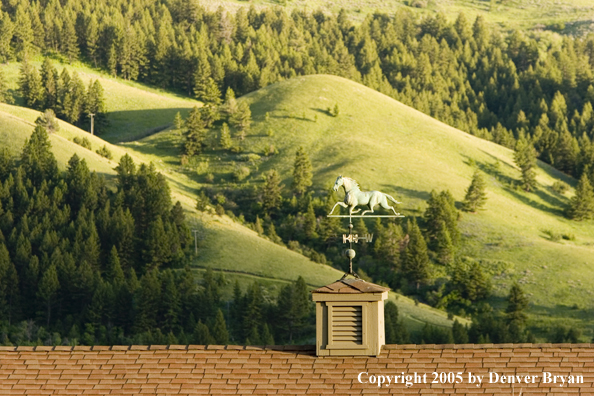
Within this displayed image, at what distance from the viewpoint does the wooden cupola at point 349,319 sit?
23.0 metres

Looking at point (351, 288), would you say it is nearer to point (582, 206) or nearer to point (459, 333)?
→ point (459, 333)

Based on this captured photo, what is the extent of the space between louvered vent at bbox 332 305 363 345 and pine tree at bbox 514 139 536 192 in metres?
157

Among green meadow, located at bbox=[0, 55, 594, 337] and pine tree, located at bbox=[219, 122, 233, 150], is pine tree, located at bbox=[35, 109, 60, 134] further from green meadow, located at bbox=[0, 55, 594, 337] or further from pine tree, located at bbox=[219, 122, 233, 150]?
pine tree, located at bbox=[219, 122, 233, 150]

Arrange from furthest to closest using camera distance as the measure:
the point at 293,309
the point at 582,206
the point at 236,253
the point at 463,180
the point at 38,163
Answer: the point at 463,180
the point at 582,206
the point at 38,163
the point at 236,253
the point at 293,309

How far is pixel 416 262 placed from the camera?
13412 centimetres

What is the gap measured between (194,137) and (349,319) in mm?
170843

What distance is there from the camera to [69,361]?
75.2ft

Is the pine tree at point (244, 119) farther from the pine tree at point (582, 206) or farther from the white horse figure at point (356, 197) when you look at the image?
the white horse figure at point (356, 197)

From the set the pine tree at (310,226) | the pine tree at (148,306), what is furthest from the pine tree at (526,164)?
the pine tree at (148,306)

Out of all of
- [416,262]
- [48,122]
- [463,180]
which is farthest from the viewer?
[48,122]

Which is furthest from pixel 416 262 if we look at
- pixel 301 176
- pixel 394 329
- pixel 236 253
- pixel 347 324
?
pixel 347 324

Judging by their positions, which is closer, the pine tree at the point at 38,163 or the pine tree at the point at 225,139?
the pine tree at the point at 38,163

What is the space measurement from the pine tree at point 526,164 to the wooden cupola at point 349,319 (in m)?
157

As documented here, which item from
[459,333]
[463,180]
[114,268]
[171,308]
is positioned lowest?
[171,308]
